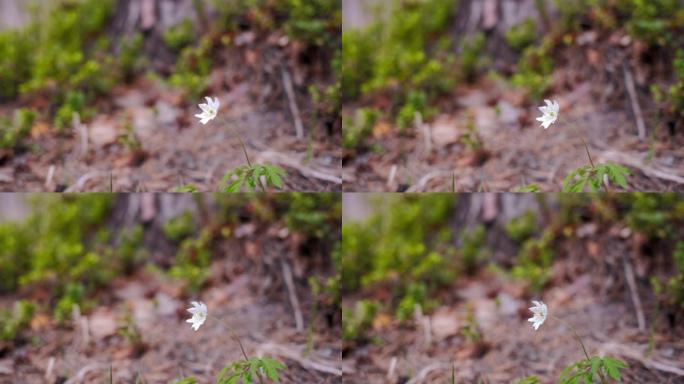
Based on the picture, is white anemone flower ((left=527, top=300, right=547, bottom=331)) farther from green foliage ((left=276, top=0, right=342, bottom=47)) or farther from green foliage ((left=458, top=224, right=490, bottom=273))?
green foliage ((left=276, top=0, right=342, bottom=47))

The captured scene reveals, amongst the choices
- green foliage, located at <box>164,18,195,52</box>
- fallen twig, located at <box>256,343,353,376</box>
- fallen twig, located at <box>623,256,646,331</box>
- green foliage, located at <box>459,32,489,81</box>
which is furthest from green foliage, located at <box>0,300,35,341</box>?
fallen twig, located at <box>623,256,646,331</box>

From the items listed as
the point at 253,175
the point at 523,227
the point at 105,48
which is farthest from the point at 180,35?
the point at 523,227

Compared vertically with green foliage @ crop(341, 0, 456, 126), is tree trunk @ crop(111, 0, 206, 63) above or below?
above

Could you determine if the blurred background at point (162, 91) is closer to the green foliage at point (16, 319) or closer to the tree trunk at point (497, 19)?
the green foliage at point (16, 319)

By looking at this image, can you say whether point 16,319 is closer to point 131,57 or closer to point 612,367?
point 131,57

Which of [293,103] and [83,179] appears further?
[293,103]
